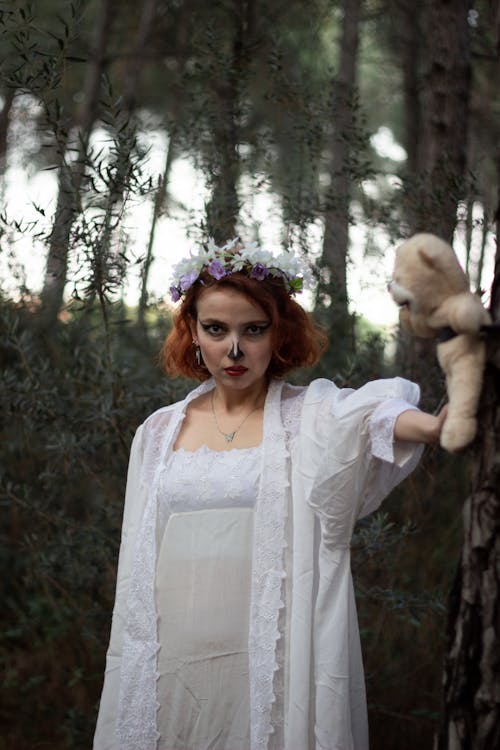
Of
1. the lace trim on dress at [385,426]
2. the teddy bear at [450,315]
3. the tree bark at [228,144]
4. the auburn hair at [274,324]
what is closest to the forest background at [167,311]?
the tree bark at [228,144]

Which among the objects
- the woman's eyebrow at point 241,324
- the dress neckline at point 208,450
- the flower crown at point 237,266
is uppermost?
the flower crown at point 237,266

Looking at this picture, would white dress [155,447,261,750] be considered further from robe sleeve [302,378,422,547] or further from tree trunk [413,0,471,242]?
tree trunk [413,0,471,242]

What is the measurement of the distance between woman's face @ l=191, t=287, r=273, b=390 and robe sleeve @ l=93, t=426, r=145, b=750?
20.0 inches

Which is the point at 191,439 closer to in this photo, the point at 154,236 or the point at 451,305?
the point at 451,305

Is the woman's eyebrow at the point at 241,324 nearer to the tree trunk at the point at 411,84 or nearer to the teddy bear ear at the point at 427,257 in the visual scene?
the teddy bear ear at the point at 427,257

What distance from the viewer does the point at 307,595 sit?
8.38 feet

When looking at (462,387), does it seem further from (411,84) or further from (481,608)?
(411,84)

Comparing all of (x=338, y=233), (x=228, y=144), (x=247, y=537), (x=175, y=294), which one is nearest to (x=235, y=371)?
(x=175, y=294)

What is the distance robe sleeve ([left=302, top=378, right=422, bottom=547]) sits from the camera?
2.24 metres

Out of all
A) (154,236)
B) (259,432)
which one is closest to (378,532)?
(259,432)

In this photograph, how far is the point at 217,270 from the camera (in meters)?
2.85

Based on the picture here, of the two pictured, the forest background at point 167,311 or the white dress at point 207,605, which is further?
the forest background at point 167,311

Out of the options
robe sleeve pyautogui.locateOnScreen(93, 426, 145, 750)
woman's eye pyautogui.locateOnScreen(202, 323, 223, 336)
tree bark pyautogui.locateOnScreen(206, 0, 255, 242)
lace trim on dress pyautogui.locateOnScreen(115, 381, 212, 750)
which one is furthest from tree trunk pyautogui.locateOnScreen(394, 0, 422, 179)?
lace trim on dress pyautogui.locateOnScreen(115, 381, 212, 750)

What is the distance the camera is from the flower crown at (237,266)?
2869 mm
